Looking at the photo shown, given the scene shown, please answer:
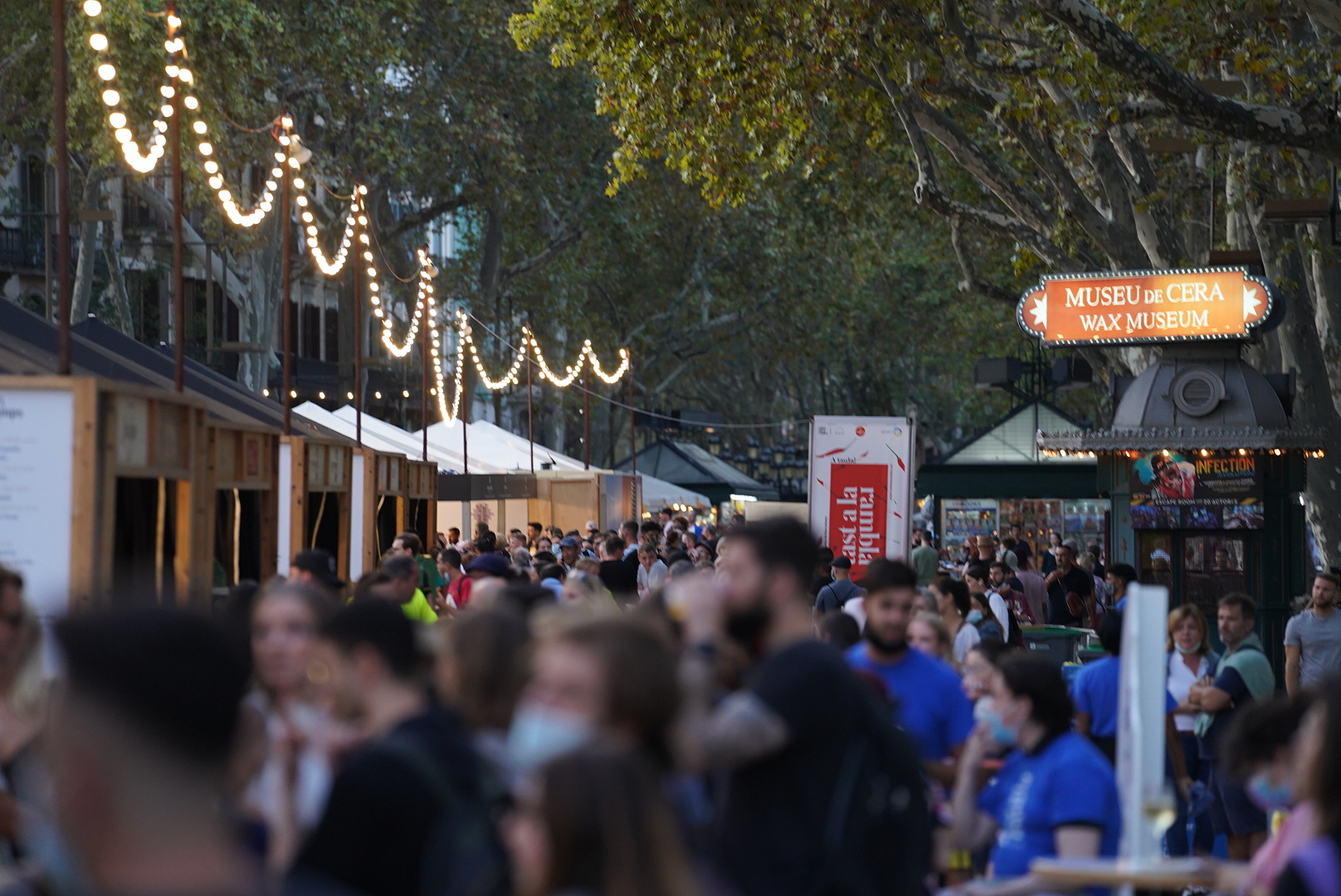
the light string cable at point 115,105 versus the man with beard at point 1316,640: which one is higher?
the light string cable at point 115,105

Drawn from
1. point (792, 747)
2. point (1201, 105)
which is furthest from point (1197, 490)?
point (792, 747)

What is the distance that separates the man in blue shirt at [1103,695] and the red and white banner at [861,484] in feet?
23.4

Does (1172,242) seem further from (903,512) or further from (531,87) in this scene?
(531,87)

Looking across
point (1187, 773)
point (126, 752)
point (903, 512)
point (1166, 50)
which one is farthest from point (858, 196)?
point (126, 752)

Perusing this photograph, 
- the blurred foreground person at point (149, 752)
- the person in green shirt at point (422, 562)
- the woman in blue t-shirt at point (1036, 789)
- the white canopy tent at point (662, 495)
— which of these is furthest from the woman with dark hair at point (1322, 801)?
the white canopy tent at point (662, 495)

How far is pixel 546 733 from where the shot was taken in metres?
3.10

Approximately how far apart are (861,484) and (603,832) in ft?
44.7

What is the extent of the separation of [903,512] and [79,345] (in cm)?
733

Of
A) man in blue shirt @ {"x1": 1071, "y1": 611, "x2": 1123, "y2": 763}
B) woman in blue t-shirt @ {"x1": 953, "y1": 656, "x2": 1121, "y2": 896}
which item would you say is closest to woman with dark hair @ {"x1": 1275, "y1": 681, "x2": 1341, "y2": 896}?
woman in blue t-shirt @ {"x1": 953, "y1": 656, "x2": 1121, "y2": 896}

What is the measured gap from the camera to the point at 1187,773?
30.5ft

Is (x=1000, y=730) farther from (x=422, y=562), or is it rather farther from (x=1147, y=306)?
(x=1147, y=306)

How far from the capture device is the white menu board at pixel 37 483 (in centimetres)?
820

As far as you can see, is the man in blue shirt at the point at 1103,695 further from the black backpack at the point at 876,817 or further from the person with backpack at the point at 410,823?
the person with backpack at the point at 410,823

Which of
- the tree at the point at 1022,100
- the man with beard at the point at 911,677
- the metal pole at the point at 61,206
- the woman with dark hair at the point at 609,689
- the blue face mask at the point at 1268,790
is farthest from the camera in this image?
the tree at the point at 1022,100
